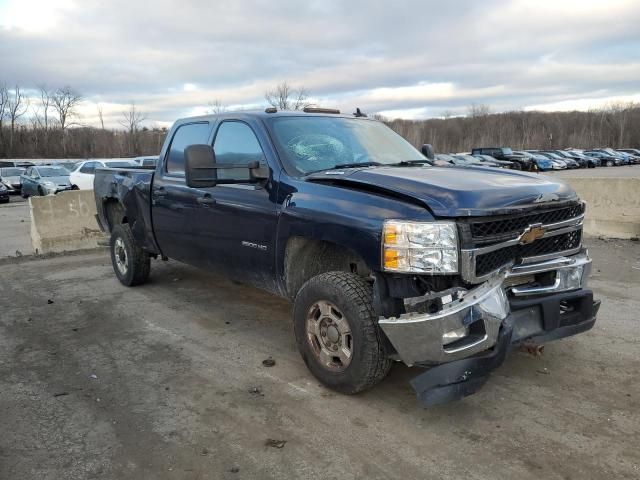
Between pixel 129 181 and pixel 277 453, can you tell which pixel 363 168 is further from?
pixel 129 181

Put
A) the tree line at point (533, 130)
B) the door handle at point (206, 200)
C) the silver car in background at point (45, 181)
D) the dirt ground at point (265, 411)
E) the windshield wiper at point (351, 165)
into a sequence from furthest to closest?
the tree line at point (533, 130), the silver car in background at point (45, 181), the door handle at point (206, 200), the windshield wiper at point (351, 165), the dirt ground at point (265, 411)

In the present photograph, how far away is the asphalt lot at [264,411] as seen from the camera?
2.91 meters

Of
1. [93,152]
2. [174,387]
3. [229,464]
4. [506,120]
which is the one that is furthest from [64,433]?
[506,120]

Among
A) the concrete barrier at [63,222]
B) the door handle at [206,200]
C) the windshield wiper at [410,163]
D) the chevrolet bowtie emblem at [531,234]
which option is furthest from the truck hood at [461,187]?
the concrete barrier at [63,222]

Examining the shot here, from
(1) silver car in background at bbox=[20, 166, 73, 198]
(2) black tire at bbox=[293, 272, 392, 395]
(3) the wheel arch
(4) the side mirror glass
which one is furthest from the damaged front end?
(1) silver car in background at bbox=[20, 166, 73, 198]

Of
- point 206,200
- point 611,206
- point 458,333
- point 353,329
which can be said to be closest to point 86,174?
point 206,200

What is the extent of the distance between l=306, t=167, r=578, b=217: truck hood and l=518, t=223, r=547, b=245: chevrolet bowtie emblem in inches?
5.3

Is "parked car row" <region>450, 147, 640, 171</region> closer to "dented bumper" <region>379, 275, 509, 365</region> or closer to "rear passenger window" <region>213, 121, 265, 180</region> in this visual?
"rear passenger window" <region>213, 121, 265, 180</region>

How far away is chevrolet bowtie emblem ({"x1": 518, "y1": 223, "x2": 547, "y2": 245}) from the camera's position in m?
3.30

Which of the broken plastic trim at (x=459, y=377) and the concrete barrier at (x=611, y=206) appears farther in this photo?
the concrete barrier at (x=611, y=206)

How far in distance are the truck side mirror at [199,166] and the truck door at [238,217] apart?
27 cm

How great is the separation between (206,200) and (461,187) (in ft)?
8.12

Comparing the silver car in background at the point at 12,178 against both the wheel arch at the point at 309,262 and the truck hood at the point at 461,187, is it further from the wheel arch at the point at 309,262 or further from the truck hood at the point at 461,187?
the truck hood at the point at 461,187

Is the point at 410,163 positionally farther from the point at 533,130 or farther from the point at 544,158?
the point at 533,130
